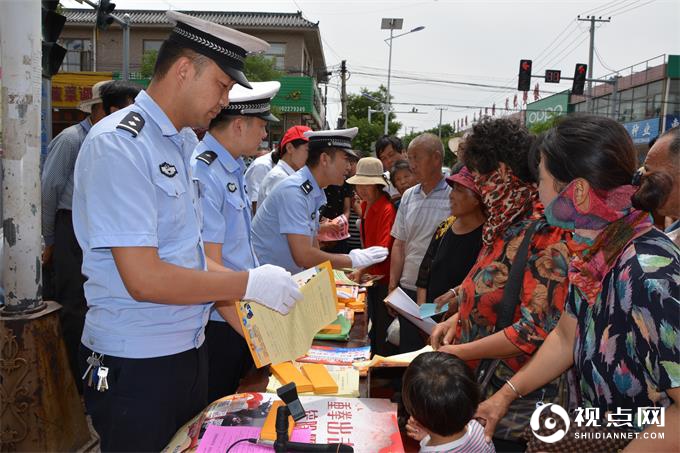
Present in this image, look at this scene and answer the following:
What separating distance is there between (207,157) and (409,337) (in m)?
1.84

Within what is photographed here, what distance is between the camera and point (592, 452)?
3.99 ft

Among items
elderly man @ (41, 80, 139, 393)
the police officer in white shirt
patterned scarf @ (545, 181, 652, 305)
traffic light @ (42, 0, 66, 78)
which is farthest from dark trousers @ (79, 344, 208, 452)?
traffic light @ (42, 0, 66, 78)

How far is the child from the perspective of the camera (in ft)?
4.62

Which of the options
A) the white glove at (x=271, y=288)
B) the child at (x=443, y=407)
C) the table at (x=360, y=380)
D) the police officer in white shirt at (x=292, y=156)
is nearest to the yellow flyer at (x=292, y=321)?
the white glove at (x=271, y=288)

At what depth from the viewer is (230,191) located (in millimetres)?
2184

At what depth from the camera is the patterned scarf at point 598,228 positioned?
1262mm

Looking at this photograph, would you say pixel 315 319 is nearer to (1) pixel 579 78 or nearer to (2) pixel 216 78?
(2) pixel 216 78

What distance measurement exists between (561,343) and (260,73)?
19.7 m

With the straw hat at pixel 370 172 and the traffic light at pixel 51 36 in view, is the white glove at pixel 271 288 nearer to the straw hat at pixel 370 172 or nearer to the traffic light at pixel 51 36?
the straw hat at pixel 370 172

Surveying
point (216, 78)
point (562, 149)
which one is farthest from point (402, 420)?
point (216, 78)

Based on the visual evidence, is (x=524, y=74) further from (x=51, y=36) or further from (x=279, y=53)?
(x=51, y=36)

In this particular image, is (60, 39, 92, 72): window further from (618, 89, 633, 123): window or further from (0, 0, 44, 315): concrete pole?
(618, 89, 633, 123): window

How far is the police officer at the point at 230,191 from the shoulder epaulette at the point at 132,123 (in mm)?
695

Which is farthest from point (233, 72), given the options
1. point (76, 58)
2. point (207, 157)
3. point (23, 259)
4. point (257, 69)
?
point (76, 58)
